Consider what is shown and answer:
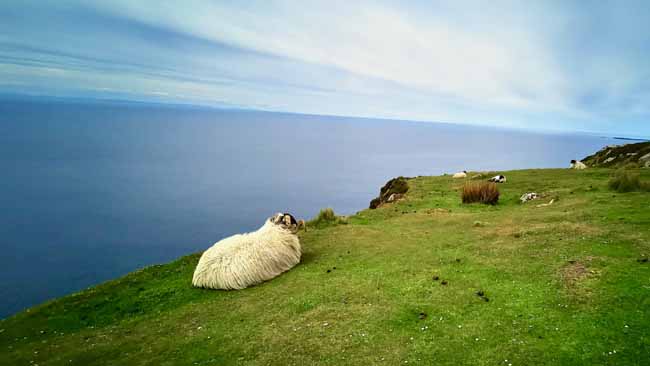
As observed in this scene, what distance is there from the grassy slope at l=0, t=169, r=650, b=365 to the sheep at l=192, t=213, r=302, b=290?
733mm

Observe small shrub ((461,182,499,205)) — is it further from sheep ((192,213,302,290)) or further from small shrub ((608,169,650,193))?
sheep ((192,213,302,290))

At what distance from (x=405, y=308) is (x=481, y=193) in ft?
57.6

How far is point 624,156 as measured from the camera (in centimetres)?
3969

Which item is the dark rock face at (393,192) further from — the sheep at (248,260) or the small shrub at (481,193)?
the sheep at (248,260)

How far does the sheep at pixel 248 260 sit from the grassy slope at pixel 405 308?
2.40ft

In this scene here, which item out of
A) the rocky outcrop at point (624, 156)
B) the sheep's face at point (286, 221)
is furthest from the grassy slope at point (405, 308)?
the rocky outcrop at point (624, 156)

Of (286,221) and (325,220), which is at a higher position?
(286,221)

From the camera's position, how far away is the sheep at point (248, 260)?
12781mm

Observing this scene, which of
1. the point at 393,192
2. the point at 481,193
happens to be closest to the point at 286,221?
the point at 481,193

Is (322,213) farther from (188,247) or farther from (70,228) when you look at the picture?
(70,228)

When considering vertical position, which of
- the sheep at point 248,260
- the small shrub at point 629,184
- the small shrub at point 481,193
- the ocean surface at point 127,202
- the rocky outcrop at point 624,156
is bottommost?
the ocean surface at point 127,202

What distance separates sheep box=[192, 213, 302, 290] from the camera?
503 inches

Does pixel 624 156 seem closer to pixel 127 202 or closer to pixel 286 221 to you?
pixel 286 221

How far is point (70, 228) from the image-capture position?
61594 mm
